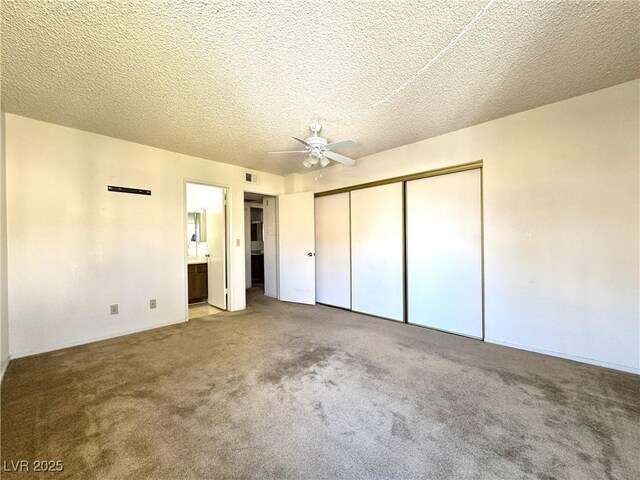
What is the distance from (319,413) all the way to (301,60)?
8.47ft

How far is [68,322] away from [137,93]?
8.91 ft

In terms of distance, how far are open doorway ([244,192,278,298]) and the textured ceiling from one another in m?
2.96

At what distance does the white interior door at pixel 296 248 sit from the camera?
16.5ft

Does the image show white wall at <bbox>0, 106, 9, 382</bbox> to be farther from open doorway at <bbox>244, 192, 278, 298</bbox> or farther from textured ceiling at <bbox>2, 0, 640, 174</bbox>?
open doorway at <bbox>244, 192, 278, 298</bbox>

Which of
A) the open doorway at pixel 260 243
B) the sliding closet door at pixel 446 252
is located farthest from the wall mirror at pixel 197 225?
the sliding closet door at pixel 446 252

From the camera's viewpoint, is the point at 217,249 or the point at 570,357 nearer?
the point at 570,357

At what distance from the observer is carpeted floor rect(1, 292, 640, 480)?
143cm

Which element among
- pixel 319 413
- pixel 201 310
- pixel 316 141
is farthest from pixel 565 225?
pixel 201 310

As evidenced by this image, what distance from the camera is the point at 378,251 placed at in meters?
4.20

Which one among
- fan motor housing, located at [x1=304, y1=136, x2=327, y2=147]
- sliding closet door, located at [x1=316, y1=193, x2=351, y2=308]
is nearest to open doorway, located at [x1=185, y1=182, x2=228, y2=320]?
sliding closet door, located at [x1=316, y1=193, x2=351, y2=308]

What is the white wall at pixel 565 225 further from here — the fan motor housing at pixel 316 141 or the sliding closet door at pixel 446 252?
the fan motor housing at pixel 316 141

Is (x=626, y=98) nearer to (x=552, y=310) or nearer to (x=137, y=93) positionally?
(x=552, y=310)

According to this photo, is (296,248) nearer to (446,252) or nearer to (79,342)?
(446,252)

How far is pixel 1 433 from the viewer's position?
1.64 metres
